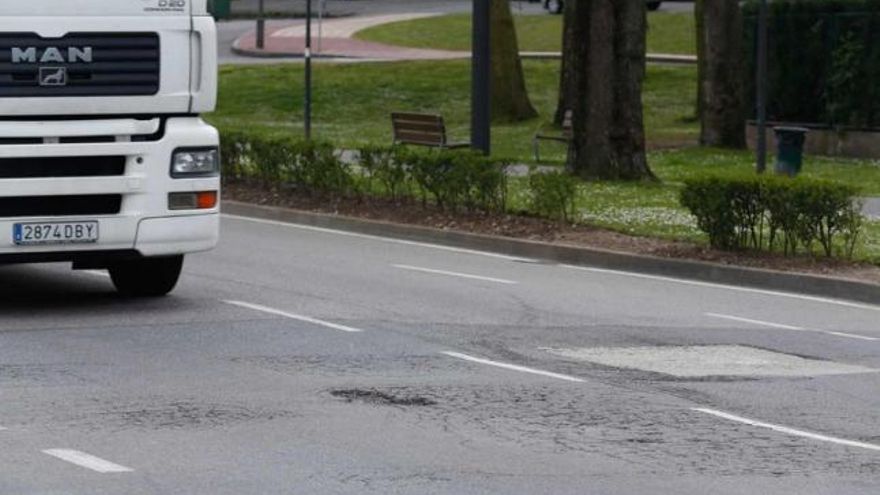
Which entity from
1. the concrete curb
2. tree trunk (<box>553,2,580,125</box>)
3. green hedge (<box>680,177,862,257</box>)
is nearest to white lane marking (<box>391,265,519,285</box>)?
the concrete curb

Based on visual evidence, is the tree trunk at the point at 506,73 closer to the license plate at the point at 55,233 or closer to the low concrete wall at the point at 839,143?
the low concrete wall at the point at 839,143

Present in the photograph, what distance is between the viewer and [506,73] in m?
40.3

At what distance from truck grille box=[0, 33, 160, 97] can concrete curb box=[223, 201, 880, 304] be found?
6.07 m

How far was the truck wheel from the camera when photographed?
15594 millimetres

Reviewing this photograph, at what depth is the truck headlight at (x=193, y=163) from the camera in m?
14.9

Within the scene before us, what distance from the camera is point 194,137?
14.9 m

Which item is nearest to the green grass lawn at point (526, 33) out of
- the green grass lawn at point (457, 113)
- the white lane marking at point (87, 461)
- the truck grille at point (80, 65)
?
the green grass lawn at point (457, 113)

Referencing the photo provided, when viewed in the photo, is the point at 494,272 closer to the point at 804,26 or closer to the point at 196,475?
the point at 196,475

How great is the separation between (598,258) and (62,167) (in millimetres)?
6705

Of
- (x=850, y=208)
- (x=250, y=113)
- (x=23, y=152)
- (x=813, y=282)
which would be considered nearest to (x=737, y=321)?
(x=813, y=282)

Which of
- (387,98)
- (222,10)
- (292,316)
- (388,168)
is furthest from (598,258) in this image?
(222,10)

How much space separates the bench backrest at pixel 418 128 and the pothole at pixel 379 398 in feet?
59.9

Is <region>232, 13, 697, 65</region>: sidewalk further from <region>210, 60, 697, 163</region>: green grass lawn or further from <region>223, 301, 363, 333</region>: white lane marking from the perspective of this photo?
<region>223, 301, 363, 333</region>: white lane marking

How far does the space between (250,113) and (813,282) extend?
26143 millimetres
